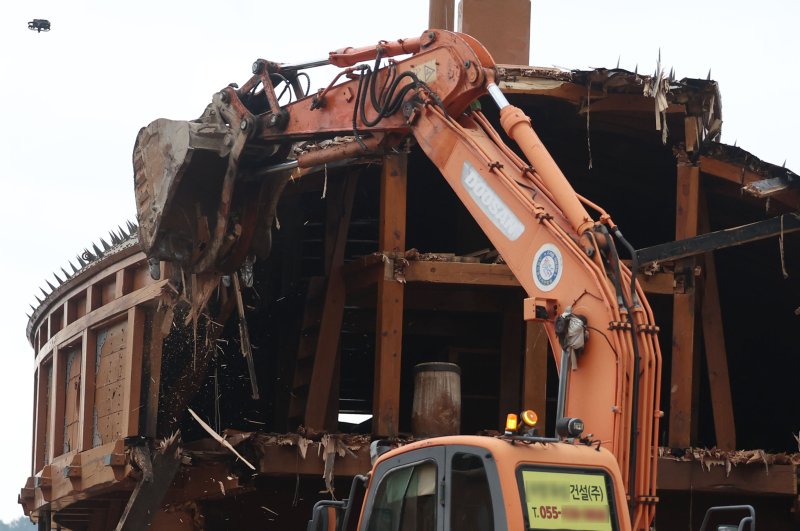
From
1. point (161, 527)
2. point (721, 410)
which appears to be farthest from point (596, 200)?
point (161, 527)

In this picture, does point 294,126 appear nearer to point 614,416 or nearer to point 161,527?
point 614,416

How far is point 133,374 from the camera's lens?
14.2 metres

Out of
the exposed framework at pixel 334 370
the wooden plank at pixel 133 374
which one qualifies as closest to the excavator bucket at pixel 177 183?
the exposed framework at pixel 334 370

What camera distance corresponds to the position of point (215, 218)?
11594 millimetres

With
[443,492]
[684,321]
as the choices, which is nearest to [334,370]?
[684,321]

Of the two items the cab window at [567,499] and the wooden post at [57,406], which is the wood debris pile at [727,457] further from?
the cab window at [567,499]

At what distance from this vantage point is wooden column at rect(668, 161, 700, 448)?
15289mm

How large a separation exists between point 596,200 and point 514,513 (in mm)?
13805

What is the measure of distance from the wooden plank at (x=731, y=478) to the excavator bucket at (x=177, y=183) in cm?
622

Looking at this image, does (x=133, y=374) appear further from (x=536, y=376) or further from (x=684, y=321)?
(x=684, y=321)

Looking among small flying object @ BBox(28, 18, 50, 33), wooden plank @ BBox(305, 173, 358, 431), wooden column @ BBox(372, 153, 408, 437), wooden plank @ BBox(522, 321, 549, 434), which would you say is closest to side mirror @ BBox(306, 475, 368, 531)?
wooden column @ BBox(372, 153, 408, 437)

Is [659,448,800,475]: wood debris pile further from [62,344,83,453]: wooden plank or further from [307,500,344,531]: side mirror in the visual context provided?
[307,500,344,531]: side mirror

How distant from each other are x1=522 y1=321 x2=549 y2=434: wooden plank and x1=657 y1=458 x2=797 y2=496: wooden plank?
1651 millimetres

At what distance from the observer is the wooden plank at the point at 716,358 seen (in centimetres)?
1633
